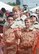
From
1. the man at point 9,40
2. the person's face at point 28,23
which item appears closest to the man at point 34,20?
the person's face at point 28,23

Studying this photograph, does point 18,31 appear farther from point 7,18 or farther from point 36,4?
point 36,4

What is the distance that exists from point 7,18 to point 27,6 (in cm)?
24

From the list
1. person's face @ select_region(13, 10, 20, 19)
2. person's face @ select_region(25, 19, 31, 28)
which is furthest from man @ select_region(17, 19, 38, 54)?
person's face @ select_region(13, 10, 20, 19)

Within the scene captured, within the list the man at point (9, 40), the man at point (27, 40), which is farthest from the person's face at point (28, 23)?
the man at point (9, 40)

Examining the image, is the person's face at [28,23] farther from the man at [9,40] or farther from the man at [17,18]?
the man at [9,40]

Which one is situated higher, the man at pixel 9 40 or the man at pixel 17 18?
the man at pixel 17 18

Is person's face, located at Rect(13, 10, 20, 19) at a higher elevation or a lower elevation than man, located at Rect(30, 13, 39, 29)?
higher

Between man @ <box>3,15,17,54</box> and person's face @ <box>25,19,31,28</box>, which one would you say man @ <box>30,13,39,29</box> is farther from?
man @ <box>3,15,17,54</box>

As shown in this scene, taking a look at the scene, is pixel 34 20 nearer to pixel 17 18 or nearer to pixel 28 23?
pixel 28 23

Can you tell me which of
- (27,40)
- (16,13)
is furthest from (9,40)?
(16,13)

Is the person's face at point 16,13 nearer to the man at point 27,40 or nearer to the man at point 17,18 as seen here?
the man at point 17,18

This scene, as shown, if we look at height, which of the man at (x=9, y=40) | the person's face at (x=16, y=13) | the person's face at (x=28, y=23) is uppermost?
the person's face at (x=16, y=13)

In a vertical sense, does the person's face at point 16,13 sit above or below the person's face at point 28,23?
above

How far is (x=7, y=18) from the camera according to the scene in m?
1.20
